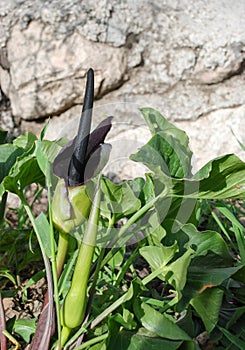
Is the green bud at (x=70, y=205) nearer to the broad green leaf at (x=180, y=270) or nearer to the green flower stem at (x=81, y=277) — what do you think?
the green flower stem at (x=81, y=277)

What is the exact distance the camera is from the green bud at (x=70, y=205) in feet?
2.49

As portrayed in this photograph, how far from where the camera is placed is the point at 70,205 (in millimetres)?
765

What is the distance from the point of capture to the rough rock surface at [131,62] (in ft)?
4.85

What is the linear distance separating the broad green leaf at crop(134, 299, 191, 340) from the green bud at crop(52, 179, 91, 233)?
141 millimetres

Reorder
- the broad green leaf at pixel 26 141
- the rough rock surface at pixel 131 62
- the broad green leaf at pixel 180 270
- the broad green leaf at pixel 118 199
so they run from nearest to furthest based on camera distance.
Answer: the broad green leaf at pixel 180 270 < the broad green leaf at pixel 118 199 < the broad green leaf at pixel 26 141 < the rough rock surface at pixel 131 62

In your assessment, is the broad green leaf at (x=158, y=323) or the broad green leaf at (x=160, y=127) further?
the broad green leaf at (x=160, y=127)

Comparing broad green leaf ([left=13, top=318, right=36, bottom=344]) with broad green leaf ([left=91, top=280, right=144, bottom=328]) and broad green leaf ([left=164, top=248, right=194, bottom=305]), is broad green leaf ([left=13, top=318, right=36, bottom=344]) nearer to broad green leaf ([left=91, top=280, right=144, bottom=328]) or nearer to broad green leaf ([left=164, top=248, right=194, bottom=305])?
broad green leaf ([left=91, top=280, right=144, bottom=328])

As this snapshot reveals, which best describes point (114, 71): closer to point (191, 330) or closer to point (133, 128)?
point (133, 128)

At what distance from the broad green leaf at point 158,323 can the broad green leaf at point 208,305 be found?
3cm

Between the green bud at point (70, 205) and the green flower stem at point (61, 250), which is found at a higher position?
the green bud at point (70, 205)

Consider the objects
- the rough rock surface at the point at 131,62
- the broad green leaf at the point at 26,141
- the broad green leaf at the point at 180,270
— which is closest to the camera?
the broad green leaf at the point at 180,270

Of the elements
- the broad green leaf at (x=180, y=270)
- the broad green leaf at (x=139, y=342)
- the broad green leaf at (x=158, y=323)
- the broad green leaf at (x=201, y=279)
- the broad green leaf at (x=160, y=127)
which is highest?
the broad green leaf at (x=160, y=127)

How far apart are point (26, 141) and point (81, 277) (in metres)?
0.30

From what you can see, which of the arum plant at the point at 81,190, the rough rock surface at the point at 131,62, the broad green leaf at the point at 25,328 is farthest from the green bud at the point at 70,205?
the rough rock surface at the point at 131,62
